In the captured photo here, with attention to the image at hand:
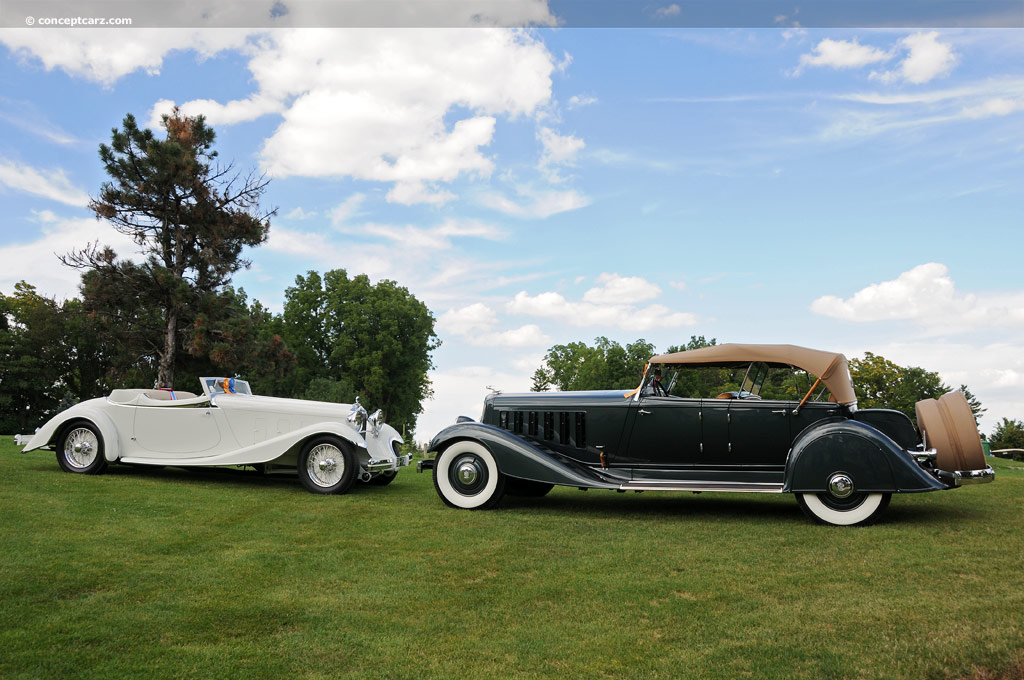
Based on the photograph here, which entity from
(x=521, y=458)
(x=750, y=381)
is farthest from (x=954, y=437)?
(x=521, y=458)

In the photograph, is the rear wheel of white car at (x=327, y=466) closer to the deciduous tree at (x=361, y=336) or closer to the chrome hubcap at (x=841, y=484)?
the chrome hubcap at (x=841, y=484)

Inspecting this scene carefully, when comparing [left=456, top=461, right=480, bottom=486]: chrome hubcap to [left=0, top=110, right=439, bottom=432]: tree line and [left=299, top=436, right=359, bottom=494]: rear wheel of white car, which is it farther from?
[left=0, top=110, right=439, bottom=432]: tree line

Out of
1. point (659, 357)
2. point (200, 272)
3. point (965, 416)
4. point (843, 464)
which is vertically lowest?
point (843, 464)

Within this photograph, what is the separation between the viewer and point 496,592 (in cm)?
568

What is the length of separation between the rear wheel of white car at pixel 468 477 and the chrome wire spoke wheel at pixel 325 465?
1.82 meters

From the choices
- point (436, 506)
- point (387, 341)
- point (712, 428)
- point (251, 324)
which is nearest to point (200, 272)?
point (251, 324)

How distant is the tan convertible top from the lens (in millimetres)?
8562

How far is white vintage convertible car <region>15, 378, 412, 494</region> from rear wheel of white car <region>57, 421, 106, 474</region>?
0.01 m

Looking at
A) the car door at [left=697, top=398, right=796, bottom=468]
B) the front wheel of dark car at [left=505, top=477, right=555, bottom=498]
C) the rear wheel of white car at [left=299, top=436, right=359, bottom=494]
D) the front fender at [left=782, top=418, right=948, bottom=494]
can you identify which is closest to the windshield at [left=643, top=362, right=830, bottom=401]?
the car door at [left=697, top=398, right=796, bottom=468]

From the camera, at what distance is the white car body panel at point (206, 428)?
10727mm

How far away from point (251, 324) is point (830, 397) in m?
→ 28.5

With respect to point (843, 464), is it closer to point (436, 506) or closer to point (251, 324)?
point (436, 506)

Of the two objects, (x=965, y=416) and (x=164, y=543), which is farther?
(x=965, y=416)

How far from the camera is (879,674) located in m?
4.15
